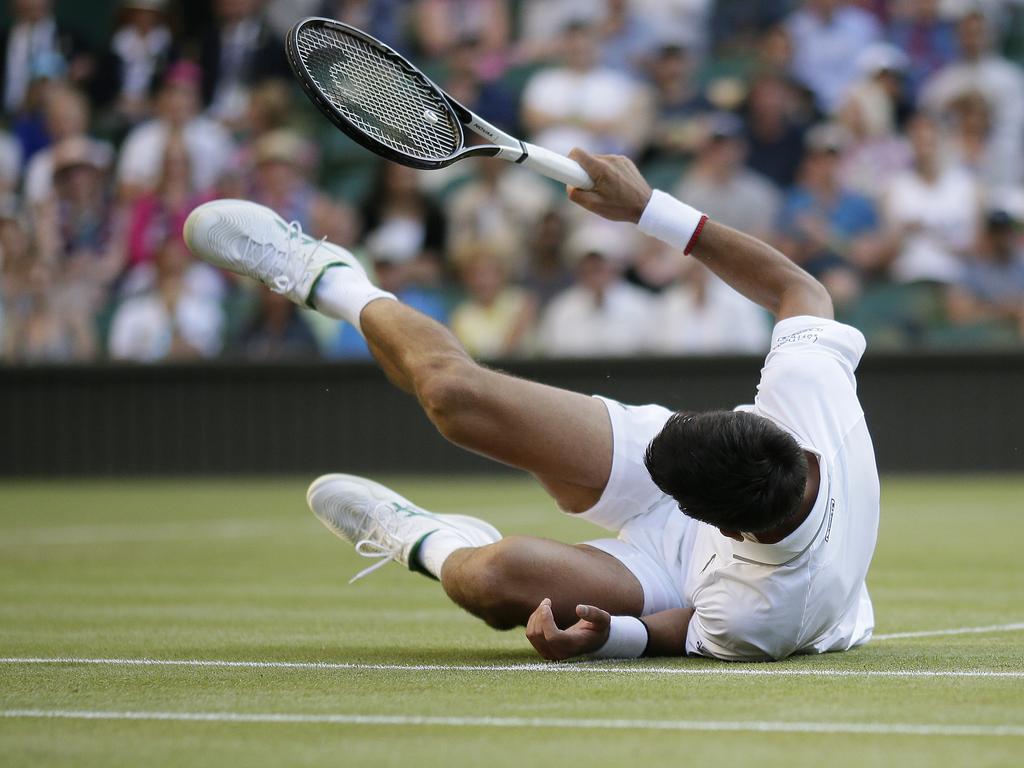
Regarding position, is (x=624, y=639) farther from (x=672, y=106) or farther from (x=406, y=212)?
(x=672, y=106)

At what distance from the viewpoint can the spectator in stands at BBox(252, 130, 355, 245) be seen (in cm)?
1494

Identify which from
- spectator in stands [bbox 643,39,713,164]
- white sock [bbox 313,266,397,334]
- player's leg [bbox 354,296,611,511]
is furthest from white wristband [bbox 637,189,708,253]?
spectator in stands [bbox 643,39,713,164]

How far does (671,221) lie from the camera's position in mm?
→ 5266

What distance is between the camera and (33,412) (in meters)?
15.2

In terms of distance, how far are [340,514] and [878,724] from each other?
2.39 meters

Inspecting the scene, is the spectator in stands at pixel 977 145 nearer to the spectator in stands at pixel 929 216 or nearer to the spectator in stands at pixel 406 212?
the spectator in stands at pixel 929 216

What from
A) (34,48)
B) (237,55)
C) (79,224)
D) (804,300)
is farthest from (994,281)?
(34,48)

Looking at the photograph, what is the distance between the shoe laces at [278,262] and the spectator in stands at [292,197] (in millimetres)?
9347

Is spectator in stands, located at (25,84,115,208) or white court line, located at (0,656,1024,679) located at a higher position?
spectator in stands, located at (25,84,115,208)

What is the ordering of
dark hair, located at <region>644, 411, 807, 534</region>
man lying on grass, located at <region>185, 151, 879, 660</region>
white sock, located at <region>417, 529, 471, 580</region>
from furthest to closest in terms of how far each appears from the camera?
white sock, located at <region>417, 529, 471, 580</region> → man lying on grass, located at <region>185, 151, 879, 660</region> → dark hair, located at <region>644, 411, 807, 534</region>

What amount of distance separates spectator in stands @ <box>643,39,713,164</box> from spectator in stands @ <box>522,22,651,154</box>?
5.2 inches

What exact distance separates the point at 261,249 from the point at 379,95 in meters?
0.64

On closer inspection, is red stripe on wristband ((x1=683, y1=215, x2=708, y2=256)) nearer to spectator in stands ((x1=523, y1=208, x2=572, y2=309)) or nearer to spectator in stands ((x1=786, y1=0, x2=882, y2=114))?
spectator in stands ((x1=523, y1=208, x2=572, y2=309))

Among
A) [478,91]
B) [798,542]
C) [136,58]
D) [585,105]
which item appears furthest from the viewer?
[136,58]
